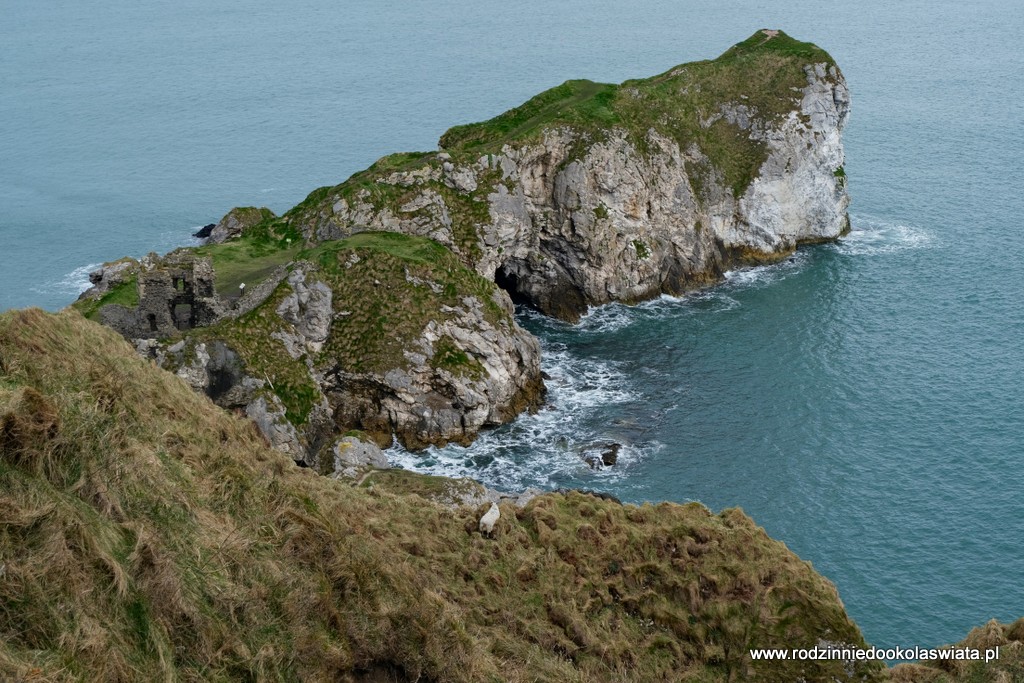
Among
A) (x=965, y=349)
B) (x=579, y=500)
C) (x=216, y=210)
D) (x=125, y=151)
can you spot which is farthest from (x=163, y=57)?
(x=579, y=500)

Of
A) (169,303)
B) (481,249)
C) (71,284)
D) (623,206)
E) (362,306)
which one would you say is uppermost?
(623,206)

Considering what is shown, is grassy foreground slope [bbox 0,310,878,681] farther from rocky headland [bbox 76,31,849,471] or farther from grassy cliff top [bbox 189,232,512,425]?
grassy cliff top [bbox 189,232,512,425]

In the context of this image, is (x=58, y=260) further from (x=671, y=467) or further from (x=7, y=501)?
(x=7, y=501)

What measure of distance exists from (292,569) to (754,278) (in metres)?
64.0

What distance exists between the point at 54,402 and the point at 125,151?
366 ft

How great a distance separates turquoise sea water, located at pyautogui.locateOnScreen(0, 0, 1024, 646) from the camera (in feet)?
164

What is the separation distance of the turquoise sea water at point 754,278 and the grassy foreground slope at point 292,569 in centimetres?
1499

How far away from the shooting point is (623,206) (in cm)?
7694

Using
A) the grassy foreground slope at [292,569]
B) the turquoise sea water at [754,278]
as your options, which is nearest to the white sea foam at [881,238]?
the turquoise sea water at [754,278]

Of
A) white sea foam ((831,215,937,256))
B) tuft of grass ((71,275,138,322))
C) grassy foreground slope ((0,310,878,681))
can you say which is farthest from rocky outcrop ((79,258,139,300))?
white sea foam ((831,215,937,256))

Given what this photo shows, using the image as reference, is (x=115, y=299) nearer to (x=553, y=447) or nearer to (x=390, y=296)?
(x=390, y=296)

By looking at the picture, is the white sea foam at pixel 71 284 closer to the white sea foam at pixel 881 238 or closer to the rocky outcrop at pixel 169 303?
the rocky outcrop at pixel 169 303

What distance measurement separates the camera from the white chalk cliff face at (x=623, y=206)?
70688 mm

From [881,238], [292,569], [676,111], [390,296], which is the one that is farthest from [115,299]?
[881,238]
